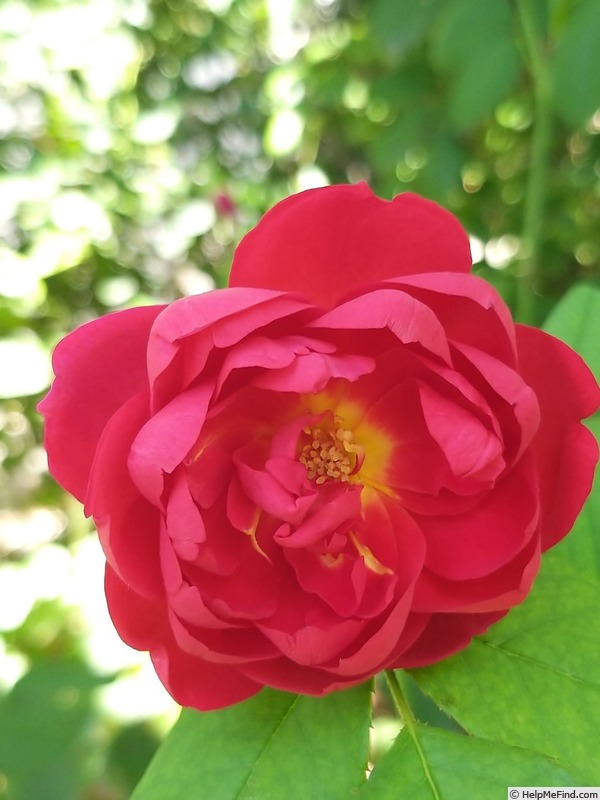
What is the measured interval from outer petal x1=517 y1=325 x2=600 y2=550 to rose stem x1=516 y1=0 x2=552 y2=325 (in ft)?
2.03

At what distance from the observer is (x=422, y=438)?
0.63 m

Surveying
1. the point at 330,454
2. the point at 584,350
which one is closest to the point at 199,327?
the point at 330,454

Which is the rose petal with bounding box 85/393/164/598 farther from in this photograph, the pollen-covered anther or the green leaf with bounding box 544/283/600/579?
the green leaf with bounding box 544/283/600/579

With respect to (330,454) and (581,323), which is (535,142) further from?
(330,454)

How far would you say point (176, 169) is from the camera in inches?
66.3

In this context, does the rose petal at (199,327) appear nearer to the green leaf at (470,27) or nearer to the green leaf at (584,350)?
the green leaf at (584,350)

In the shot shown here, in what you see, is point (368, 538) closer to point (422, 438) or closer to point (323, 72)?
point (422, 438)

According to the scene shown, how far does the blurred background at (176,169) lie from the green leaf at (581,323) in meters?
0.27

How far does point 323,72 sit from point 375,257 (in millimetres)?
1146

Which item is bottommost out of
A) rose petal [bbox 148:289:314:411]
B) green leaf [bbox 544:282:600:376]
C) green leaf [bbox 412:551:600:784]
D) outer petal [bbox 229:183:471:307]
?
green leaf [bbox 412:551:600:784]

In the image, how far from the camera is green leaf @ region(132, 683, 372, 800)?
1.67 ft

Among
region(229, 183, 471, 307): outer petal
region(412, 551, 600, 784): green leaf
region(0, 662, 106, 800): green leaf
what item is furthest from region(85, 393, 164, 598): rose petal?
region(0, 662, 106, 800): green leaf

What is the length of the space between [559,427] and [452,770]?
0.27m

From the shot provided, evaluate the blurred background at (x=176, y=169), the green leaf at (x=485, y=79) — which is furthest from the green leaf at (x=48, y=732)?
the green leaf at (x=485, y=79)
